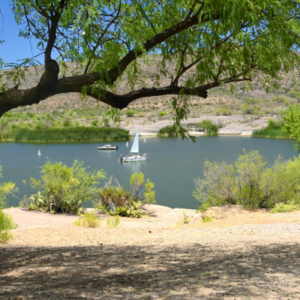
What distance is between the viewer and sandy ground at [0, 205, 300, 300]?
12.5 ft

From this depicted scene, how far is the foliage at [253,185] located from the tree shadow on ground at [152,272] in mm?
6878

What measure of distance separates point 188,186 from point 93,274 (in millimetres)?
16817

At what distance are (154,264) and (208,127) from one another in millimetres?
66783

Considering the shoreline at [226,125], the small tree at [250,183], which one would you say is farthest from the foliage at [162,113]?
the small tree at [250,183]

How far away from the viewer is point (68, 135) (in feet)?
186

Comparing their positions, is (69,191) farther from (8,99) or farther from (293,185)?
(8,99)

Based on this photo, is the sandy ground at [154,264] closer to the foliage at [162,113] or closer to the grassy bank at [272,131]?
the grassy bank at [272,131]

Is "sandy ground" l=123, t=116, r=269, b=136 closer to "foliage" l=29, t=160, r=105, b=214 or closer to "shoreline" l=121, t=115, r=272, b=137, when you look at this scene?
"shoreline" l=121, t=115, r=272, b=137

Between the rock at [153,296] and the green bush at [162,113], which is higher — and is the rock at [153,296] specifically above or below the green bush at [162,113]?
below

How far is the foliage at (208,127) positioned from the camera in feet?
230

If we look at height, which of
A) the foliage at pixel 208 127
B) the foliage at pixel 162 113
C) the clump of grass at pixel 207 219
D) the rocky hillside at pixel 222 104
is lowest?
the clump of grass at pixel 207 219

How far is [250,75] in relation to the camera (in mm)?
5453

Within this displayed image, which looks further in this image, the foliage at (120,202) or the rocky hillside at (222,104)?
the rocky hillside at (222,104)

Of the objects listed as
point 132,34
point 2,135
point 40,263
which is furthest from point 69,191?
point 2,135
